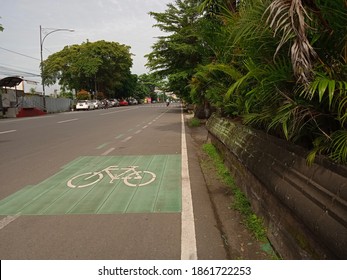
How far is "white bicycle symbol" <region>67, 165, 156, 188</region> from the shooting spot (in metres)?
5.99

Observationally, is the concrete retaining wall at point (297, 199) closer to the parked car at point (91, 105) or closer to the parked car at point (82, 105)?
the parked car at point (82, 105)

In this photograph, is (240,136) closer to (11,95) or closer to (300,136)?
(300,136)

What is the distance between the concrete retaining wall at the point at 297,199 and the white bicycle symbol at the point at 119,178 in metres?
2.27

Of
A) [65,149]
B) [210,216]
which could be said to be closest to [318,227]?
[210,216]

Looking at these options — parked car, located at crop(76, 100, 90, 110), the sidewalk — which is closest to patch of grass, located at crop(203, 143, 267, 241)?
the sidewalk

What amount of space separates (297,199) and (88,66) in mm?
55669

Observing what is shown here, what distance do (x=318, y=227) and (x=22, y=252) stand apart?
282cm

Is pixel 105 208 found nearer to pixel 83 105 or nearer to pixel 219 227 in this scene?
pixel 219 227

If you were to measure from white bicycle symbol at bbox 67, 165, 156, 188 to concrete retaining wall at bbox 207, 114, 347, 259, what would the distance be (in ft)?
7.46

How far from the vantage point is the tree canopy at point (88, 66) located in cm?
5594

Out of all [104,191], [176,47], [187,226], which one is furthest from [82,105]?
[187,226]

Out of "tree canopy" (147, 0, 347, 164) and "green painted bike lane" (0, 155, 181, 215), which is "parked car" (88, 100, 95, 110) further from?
"tree canopy" (147, 0, 347, 164)

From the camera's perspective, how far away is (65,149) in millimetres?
10141

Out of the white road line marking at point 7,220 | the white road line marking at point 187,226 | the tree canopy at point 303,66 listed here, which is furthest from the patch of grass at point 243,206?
the white road line marking at point 7,220
